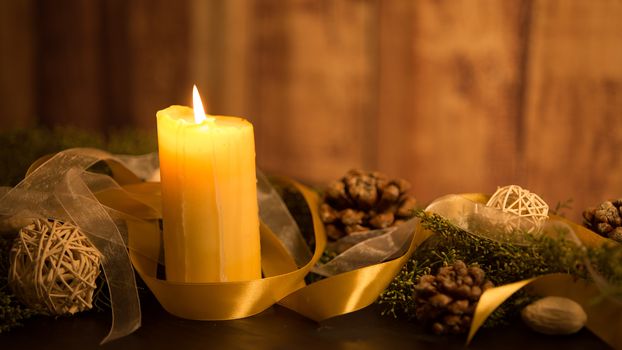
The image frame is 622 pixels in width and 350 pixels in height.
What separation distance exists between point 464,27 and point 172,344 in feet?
2.69

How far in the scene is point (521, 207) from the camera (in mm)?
692

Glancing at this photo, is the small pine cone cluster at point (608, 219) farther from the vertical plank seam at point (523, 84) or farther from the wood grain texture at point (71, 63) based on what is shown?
the wood grain texture at point (71, 63)

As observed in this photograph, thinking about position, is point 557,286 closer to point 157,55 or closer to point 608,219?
point 608,219

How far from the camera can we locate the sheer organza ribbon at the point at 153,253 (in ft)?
2.20

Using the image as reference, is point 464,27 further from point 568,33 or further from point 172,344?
point 172,344

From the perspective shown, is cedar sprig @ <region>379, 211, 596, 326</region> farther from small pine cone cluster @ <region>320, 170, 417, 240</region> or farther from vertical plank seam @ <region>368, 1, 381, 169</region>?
vertical plank seam @ <region>368, 1, 381, 169</region>

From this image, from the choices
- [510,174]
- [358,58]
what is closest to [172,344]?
[510,174]

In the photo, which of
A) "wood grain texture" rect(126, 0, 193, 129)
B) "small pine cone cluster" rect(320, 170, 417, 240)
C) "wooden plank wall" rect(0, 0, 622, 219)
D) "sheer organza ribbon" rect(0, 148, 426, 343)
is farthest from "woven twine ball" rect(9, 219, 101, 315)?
"wood grain texture" rect(126, 0, 193, 129)

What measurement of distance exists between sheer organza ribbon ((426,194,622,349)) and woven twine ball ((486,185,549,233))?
0.01m

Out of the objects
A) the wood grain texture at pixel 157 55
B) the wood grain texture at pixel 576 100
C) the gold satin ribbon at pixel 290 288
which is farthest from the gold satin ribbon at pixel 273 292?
the wood grain texture at pixel 157 55

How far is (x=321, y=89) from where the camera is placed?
4.90ft

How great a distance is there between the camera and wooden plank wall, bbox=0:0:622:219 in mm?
1148

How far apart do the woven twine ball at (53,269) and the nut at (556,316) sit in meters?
0.40

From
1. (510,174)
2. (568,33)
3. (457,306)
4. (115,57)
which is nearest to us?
(457,306)
